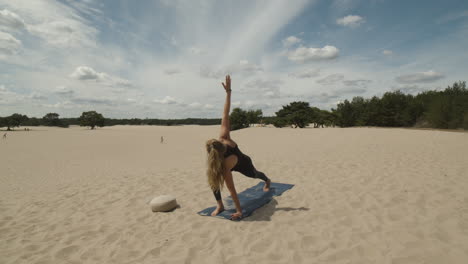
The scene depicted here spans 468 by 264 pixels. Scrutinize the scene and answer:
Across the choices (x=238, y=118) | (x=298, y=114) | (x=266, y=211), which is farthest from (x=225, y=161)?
(x=238, y=118)

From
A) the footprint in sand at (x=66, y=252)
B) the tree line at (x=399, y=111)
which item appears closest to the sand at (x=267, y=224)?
the footprint in sand at (x=66, y=252)

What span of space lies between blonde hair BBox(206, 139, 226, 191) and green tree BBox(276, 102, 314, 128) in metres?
37.9

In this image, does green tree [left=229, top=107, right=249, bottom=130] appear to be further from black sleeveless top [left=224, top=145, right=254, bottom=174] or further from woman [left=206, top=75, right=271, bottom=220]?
woman [left=206, top=75, right=271, bottom=220]

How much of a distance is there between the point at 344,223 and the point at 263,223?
146cm

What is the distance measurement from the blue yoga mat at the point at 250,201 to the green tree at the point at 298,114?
35.8 m

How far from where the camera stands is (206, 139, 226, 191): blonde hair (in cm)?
411

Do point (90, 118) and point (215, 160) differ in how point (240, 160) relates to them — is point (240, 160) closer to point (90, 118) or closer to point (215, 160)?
point (215, 160)

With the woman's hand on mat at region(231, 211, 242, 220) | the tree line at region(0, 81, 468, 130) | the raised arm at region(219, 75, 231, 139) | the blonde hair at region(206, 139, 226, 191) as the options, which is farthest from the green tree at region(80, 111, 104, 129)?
the woman's hand on mat at region(231, 211, 242, 220)

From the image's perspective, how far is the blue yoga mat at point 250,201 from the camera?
4.66m

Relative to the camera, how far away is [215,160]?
4125 millimetres

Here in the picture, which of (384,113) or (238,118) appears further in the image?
(238,118)

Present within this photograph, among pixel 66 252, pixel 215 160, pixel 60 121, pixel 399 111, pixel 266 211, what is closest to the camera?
pixel 66 252

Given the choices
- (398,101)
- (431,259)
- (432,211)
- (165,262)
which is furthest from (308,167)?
(398,101)

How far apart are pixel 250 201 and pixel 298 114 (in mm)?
37241
